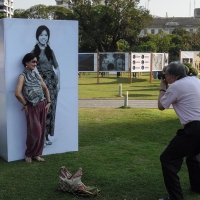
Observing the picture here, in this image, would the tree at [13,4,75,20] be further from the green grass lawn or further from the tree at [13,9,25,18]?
the green grass lawn

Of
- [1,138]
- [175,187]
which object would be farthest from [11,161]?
[175,187]

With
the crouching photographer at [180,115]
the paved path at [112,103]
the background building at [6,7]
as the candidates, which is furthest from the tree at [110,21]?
the background building at [6,7]

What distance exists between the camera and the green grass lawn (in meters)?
5.49

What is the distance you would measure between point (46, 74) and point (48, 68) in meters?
0.11

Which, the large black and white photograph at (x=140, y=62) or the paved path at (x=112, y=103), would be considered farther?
the large black and white photograph at (x=140, y=62)

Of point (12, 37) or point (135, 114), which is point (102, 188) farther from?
point (135, 114)

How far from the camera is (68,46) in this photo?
732 centimetres

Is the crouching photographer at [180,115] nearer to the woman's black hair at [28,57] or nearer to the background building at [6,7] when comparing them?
the woman's black hair at [28,57]

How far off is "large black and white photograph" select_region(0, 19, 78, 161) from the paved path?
25.6ft

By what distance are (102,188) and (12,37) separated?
9.46ft

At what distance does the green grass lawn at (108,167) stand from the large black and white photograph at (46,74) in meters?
0.31

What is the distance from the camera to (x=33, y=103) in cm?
663

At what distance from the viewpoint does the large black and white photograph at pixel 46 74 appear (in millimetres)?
6645

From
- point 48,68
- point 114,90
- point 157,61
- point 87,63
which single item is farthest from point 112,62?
point 48,68
